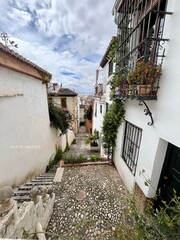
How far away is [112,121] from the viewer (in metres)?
5.72

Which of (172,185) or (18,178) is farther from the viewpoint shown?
(18,178)

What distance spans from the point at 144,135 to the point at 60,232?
3235mm

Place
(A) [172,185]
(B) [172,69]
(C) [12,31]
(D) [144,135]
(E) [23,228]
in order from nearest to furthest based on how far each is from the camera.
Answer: (E) [23,228] → (B) [172,69] → (A) [172,185] → (D) [144,135] → (C) [12,31]

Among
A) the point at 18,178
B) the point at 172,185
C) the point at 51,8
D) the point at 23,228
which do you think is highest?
the point at 51,8

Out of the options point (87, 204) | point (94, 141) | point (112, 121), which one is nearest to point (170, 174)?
point (87, 204)

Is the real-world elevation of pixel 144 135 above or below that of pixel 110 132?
above

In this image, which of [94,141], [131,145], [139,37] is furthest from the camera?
[94,141]

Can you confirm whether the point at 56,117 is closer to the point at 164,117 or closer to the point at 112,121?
the point at 112,121

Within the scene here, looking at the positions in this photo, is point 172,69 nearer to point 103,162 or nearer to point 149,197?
point 149,197

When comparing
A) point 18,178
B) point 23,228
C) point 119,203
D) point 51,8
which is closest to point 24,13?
point 51,8

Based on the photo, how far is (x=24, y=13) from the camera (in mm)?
4016

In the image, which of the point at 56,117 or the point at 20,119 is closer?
the point at 20,119

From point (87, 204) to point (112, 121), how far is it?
336 cm

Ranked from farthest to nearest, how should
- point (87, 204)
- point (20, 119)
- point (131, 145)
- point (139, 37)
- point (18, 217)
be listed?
point (131, 145), point (20, 119), point (139, 37), point (87, 204), point (18, 217)
